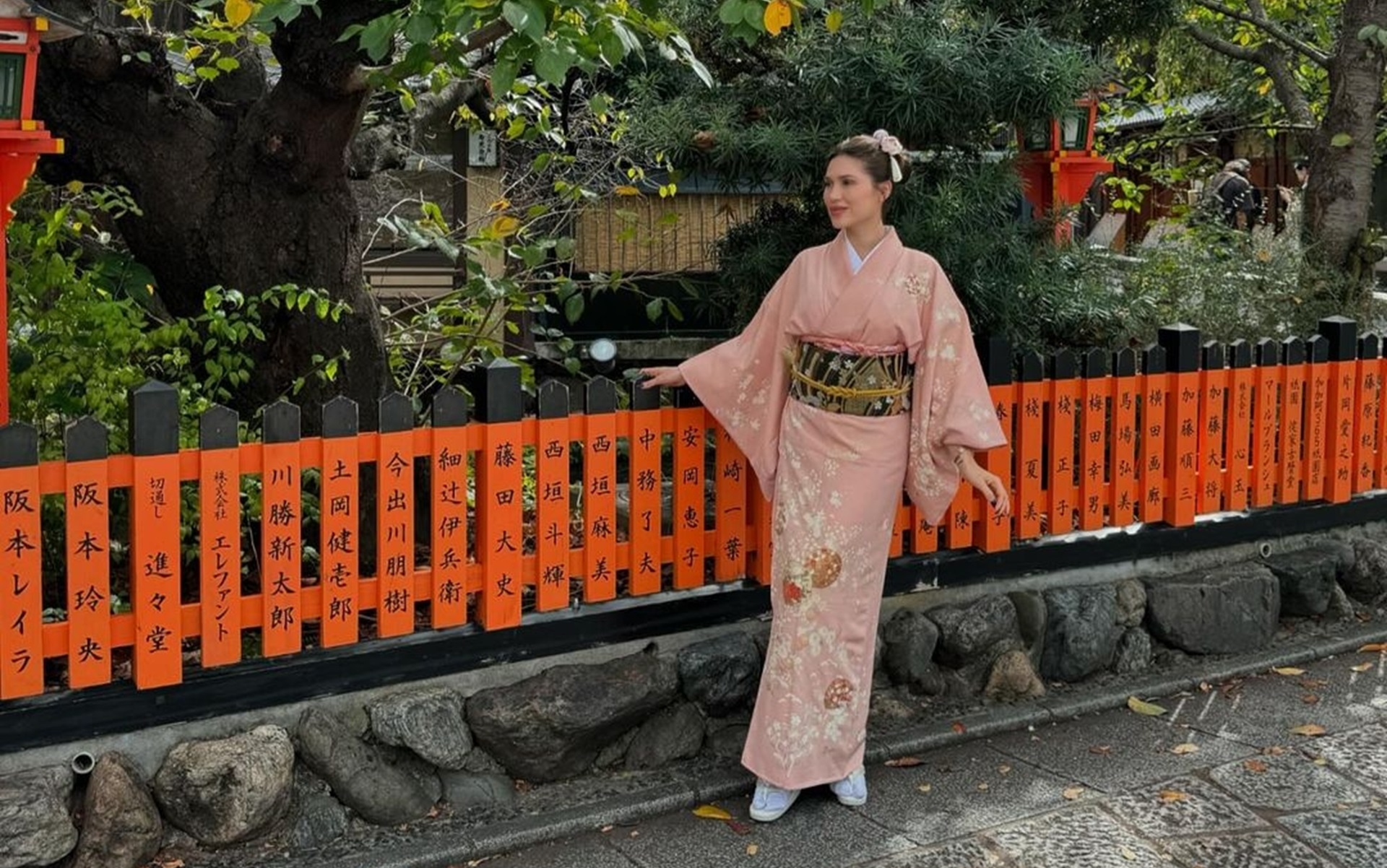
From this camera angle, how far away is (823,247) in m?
4.58

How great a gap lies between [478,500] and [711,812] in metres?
1.26

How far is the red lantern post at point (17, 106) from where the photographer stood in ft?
12.1

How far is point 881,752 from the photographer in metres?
4.90

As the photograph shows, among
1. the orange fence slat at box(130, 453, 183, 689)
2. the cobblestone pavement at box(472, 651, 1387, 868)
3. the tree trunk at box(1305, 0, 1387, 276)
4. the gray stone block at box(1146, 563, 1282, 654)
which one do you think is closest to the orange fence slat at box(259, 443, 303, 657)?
the orange fence slat at box(130, 453, 183, 689)

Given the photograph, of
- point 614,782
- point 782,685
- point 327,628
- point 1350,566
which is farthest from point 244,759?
point 1350,566

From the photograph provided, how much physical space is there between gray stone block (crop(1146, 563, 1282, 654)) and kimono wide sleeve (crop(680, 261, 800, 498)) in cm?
219

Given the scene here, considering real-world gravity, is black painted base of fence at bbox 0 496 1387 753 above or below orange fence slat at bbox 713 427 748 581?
below

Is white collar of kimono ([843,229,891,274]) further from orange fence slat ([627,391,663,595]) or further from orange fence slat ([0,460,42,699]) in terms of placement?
orange fence slat ([0,460,42,699])

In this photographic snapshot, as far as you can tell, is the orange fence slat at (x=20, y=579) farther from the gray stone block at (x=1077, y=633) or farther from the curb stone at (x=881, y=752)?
the gray stone block at (x=1077, y=633)

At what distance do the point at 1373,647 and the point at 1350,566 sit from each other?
Result: 541 millimetres

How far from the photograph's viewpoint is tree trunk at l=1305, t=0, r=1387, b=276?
7.98m

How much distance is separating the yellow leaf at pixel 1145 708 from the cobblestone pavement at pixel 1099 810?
0.04m

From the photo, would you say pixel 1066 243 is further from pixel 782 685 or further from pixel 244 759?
pixel 244 759

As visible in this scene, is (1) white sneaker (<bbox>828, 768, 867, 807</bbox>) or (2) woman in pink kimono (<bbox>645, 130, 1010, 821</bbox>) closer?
(2) woman in pink kimono (<bbox>645, 130, 1010, 821</bbox>)
